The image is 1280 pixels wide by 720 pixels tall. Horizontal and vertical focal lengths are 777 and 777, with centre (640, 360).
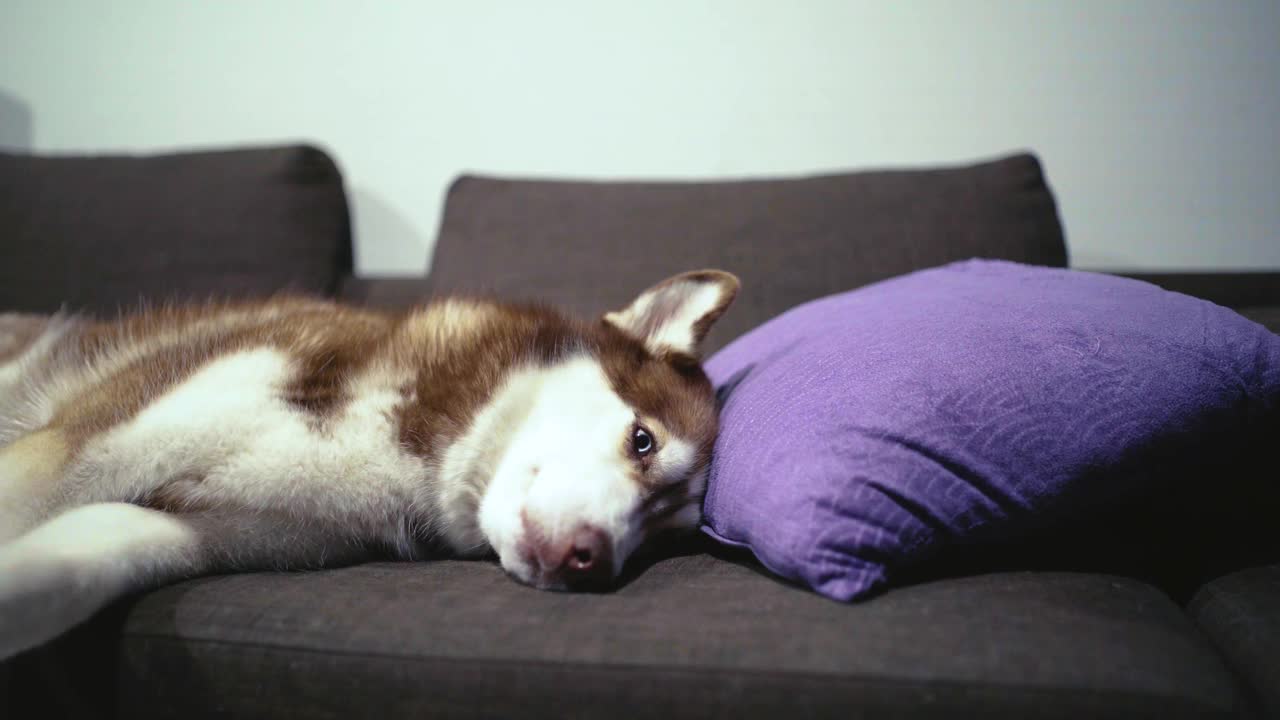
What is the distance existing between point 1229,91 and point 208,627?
124 inches

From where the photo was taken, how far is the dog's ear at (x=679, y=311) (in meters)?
1.50

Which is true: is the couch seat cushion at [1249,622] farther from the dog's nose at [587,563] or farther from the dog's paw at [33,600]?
the dog's paw at [33,600]

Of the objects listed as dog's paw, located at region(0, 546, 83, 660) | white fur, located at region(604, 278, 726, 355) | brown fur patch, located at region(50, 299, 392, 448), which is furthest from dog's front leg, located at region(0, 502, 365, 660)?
white fur, located at region(604, 278, 726, 355)

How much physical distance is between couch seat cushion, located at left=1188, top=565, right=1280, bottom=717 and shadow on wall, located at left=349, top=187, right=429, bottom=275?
2.53m

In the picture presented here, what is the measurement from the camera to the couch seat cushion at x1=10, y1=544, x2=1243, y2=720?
0.82 m

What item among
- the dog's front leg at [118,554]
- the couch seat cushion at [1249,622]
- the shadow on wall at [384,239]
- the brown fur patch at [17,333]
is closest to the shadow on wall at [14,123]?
the shadow on wall at [384,239]

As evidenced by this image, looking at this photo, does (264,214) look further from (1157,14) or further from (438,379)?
(1157,14)

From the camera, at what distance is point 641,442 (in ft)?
4.38

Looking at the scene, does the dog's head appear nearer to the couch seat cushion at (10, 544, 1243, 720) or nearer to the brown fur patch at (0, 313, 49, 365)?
the couch seat cushion at (10, 544, 1243, 720)

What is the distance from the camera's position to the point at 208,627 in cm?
98

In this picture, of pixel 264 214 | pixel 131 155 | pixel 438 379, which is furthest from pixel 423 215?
pixel 438 379

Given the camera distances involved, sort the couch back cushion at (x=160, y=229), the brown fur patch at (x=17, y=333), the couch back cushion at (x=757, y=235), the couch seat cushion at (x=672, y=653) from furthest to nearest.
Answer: the couch back cushion at (x=160, y=229)
the couch back cushion at (x=757, y=235)
the brown fur patch at (x=17, y=333)
the couch seat cushion at (x=672, y=653)

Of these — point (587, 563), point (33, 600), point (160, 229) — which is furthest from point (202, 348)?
point (160, 229)

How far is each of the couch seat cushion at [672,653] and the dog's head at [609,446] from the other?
8 cm
